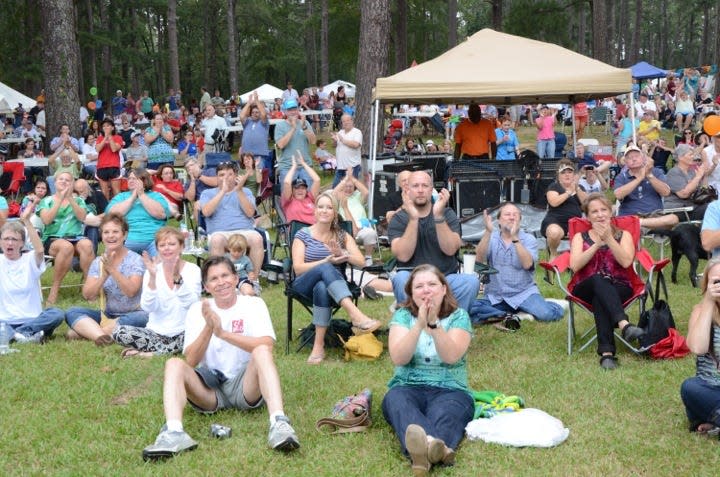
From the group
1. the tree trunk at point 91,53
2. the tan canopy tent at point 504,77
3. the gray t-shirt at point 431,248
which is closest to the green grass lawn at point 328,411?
the gray t-shirt at point 431,248

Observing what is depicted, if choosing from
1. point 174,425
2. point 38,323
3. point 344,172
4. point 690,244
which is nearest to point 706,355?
point 174,425

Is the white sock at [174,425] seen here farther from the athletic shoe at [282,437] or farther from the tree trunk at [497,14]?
the tree trunk at [497,14]

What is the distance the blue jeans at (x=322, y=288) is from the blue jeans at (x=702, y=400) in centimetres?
230

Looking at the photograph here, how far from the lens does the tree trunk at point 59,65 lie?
47.3ft

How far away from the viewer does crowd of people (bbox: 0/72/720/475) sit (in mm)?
4199

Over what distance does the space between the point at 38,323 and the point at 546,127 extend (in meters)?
11.8

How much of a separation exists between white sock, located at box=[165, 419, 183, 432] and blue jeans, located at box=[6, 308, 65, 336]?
9.26 feet

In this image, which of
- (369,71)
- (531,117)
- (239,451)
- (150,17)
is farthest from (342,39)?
(239,451)

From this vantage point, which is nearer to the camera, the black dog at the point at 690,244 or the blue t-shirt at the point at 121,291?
the blue t-shirt at the point at 121,291

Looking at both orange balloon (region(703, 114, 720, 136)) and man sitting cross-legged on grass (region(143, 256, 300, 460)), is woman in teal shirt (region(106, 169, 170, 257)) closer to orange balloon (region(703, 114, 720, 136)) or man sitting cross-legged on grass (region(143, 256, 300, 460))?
man sitting cross-legged on grass (region(143, 256, 300, 460))

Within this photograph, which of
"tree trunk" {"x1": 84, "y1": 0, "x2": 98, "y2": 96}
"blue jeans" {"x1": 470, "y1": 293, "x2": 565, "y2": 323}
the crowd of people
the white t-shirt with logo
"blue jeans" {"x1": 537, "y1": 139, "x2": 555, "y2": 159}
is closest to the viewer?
the crowd of people

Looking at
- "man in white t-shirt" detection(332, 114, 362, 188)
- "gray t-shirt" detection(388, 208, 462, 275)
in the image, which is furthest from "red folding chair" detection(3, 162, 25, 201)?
"gray t-shirt" detection(388, 208, 462, 275)

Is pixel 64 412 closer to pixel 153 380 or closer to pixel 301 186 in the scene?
pixel 153 380

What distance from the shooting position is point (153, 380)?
5.49 meters
